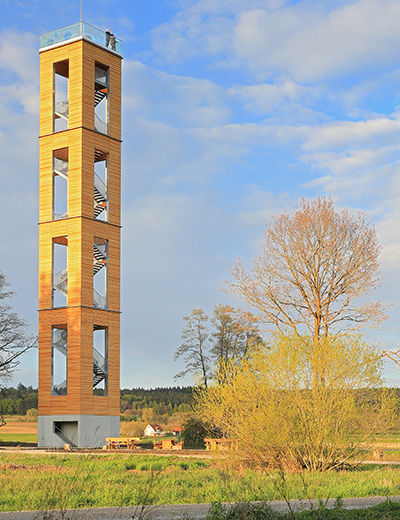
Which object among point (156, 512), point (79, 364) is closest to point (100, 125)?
point (79, 364)

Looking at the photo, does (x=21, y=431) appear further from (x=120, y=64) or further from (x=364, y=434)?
(x=364, y=434)

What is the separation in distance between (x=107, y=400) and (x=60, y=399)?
267cm

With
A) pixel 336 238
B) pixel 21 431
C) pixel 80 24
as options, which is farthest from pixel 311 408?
pixel 21 431

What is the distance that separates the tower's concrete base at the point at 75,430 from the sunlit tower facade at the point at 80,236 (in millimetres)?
54

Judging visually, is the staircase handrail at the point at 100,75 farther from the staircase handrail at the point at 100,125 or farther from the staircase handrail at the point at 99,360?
the staircase handrail at the point at 99,360

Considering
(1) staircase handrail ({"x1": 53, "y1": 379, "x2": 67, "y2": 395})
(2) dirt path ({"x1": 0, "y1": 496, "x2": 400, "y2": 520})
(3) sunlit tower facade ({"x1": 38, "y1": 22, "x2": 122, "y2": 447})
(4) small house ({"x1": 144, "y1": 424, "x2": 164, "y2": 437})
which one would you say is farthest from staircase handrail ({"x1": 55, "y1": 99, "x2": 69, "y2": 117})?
(2) dirt path ({"x1": 0, "y1": 496, "x2": 400, "y2": 520})

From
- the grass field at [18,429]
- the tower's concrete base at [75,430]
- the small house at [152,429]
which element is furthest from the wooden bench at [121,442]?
the grass field at [18,429]

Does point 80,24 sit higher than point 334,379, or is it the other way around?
point 80,24

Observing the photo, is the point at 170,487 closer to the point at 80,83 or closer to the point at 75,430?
the point at 75,430

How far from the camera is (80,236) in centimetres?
3966

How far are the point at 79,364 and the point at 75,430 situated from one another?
363 centimetres

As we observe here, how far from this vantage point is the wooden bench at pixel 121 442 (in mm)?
34397

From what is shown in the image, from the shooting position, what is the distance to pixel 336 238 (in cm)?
3481

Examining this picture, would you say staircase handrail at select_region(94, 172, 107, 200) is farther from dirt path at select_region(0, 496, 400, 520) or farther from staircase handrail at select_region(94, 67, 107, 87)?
dirt path at select_region(0, 496, 400, 520)
